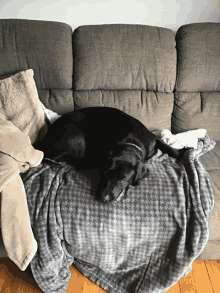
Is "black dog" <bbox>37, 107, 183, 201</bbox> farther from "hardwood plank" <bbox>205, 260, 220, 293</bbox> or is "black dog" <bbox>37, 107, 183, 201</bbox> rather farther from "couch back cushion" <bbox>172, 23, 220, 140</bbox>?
"hardwood plank" <bbox>205, 260, 220, 293</bbox>

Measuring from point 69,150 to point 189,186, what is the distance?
0.78 meters

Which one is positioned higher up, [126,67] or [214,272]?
[126,67]

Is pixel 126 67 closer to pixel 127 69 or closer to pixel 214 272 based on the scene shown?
pixel 127 69

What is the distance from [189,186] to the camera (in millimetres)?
1229

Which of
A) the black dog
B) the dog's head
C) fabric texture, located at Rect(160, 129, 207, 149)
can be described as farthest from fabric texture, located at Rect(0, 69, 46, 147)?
fabric texture, located at Rect(160, 129, 207, 149)

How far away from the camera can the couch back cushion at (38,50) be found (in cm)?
164

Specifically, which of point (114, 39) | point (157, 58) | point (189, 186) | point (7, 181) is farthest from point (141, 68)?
point (7, 181)

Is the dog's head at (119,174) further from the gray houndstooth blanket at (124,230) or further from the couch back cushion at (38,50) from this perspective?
the couch back cushion at (38,50)

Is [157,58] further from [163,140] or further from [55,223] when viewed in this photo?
[55,223]

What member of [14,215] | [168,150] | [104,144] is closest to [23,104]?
[104,144]

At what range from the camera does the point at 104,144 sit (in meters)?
1.55

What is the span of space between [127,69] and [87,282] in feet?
4.89

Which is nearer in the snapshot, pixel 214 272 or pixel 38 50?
pixel 214 272

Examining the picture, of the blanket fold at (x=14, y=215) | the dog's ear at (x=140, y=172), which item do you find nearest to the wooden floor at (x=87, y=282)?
the blanket fold at (x=14, y=215)
